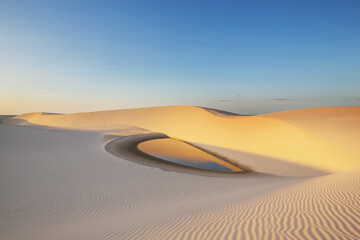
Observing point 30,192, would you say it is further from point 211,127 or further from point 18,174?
point 211,127

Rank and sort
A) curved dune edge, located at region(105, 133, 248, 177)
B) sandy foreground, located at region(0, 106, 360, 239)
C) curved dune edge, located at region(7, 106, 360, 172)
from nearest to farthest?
sandy foreground, located at region(0, 106, 360, 239)
curved dune edge, located at region(105, 133, 248, 177)
curved dune edge, located at region(7, 106, 360, 172)

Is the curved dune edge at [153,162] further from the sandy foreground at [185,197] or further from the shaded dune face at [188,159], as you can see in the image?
the sandy foreground at [185,197]

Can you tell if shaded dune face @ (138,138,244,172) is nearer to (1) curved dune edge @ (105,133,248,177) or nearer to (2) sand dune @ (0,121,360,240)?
(1) curved dune edge @ (105,133,248,177)

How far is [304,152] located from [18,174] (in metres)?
22.2

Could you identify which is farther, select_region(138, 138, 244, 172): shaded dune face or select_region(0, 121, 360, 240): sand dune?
select_region(138, 138, 244, 172): shaded dune face

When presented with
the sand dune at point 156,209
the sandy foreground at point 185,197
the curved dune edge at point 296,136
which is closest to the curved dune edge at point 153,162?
the sandy foreground at point 185,197

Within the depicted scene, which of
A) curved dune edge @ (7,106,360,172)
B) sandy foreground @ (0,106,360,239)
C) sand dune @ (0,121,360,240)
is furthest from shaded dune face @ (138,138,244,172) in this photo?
curved dune edge @ (7,106,360,172)

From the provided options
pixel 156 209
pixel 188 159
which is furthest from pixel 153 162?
pixel 156 209

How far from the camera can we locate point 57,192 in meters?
8.68

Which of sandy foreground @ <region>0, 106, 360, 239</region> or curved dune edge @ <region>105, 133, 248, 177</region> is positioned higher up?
sandy foreground @ <region>0, 106, 360, 239</region>

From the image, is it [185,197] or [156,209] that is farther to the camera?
[185,197]

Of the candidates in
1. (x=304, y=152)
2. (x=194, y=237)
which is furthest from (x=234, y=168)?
(x=194, y=237)

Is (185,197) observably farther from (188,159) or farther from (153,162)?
(188,159)

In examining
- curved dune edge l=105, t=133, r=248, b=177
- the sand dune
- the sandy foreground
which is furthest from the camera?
curved dune edge l=105, t=133, r=248, b=177
